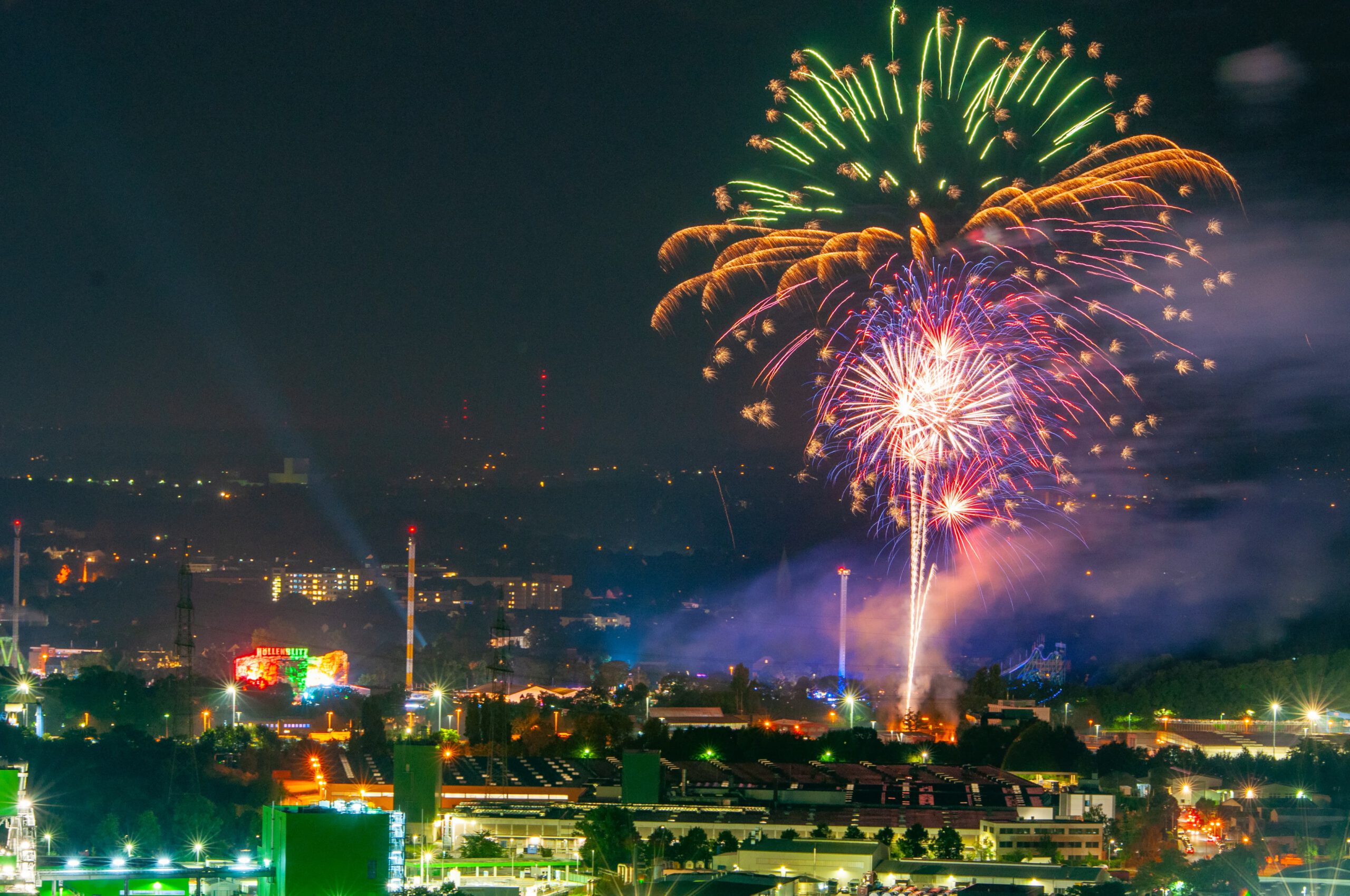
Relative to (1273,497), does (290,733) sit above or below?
below

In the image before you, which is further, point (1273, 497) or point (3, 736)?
point (1273, 497)

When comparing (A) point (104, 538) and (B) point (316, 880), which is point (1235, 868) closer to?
(B) point (316, 880)

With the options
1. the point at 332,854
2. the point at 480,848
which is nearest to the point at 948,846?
the point at 480,848

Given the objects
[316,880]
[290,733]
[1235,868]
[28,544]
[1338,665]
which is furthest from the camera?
[28,544]

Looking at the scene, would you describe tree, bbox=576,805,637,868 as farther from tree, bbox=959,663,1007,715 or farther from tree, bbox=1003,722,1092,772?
tree, bbox=959,663,1007,715

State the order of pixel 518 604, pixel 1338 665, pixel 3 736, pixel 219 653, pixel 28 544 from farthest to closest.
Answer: pixel 518 604 → pixel 28 544 → pixel 219 653 → pixel 1338 665 → pixel 3 736

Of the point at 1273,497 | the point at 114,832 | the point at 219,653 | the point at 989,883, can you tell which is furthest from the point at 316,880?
the point at 219,653

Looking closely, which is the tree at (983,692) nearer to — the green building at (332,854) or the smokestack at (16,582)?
the green building at (332,854)

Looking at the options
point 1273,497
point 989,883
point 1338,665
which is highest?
point 1273,497
